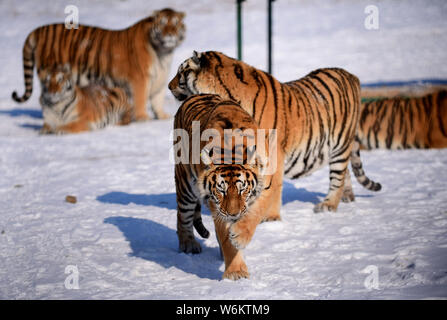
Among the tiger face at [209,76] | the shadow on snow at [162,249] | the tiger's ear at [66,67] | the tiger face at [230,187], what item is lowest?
the shadow on snow at [162,249]

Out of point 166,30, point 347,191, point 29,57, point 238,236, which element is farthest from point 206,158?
point 29,57

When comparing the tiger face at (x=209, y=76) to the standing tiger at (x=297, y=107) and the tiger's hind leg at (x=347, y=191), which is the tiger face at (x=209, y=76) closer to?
the standing tiger at (x=297, y=107)

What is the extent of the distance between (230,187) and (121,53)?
601cm

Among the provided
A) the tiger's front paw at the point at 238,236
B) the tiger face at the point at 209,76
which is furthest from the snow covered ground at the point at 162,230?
the tiger face at the point at 209,76

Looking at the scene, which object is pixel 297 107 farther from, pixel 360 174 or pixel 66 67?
pixel 66 67

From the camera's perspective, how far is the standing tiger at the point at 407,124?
6.61 meters

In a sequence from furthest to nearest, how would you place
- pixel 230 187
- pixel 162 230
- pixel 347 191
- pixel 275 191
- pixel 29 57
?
pixel 29 57, pixel 347 191, pixel 162 230, pixel 275 191, pixel 230 187

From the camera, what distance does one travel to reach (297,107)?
422cm

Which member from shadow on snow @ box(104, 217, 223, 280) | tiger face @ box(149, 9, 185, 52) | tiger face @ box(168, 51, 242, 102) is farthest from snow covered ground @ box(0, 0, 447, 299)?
tiger face @ box(149, 9, 185, 52)

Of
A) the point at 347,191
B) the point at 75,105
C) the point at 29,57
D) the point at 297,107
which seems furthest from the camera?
the point at 29,57

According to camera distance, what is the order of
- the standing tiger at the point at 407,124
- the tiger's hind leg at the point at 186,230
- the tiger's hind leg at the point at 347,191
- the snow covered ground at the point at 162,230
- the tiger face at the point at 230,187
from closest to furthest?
the tiger face at the point at 230,187 → the snow covered ground at the point at 162,230 → the tiger's hind leg at the point at 186,230 → the tiger's hind leg at the point at 347,191 → the standing tiger at the point at 407,124

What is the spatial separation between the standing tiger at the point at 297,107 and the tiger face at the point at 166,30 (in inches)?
152
